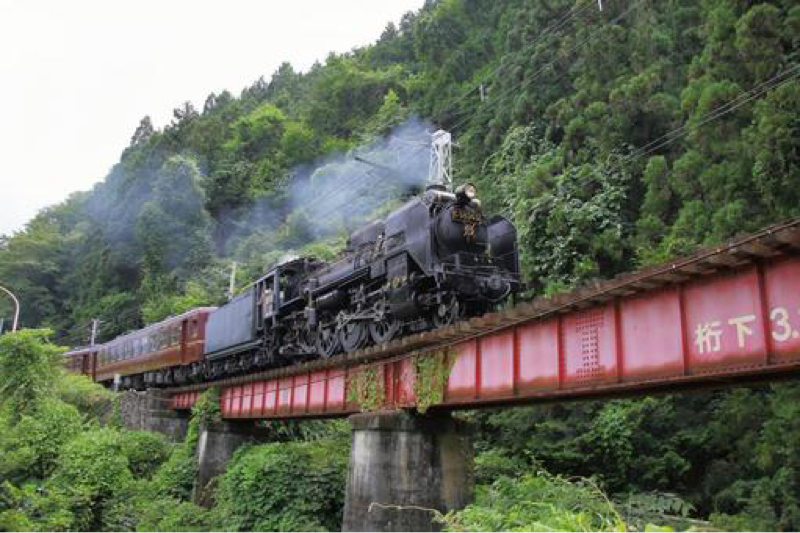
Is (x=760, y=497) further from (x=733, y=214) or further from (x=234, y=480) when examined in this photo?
(x=234, y=480)

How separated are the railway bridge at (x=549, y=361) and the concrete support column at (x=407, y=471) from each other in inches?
0.8

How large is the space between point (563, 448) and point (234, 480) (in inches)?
360

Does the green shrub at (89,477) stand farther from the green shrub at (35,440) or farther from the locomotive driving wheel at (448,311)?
the locomotive driving wheel at (448,311)

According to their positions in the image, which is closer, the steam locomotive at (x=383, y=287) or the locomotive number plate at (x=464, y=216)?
the steam locomotive at (x=383, y=287)

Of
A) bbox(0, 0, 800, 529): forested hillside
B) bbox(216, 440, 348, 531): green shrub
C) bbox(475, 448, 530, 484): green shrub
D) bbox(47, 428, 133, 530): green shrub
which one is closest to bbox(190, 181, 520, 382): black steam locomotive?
bbox(216, 440, 348, 531): green shrub

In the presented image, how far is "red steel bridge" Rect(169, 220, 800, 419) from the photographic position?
6.52m

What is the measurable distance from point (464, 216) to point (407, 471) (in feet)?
18.3

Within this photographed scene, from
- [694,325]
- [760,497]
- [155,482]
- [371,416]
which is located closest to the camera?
[694,325]

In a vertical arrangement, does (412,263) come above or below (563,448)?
above

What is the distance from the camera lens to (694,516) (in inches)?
639

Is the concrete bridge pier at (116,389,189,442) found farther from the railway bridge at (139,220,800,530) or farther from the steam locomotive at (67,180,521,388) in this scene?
the railway bridge at (139,220,800,530)

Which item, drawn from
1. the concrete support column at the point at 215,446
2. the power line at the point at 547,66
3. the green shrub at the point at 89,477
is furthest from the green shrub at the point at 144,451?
the power line at the point at 547,66

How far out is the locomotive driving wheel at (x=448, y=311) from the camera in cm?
1302

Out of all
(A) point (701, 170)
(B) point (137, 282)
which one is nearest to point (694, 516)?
(A) point (701, 170)
